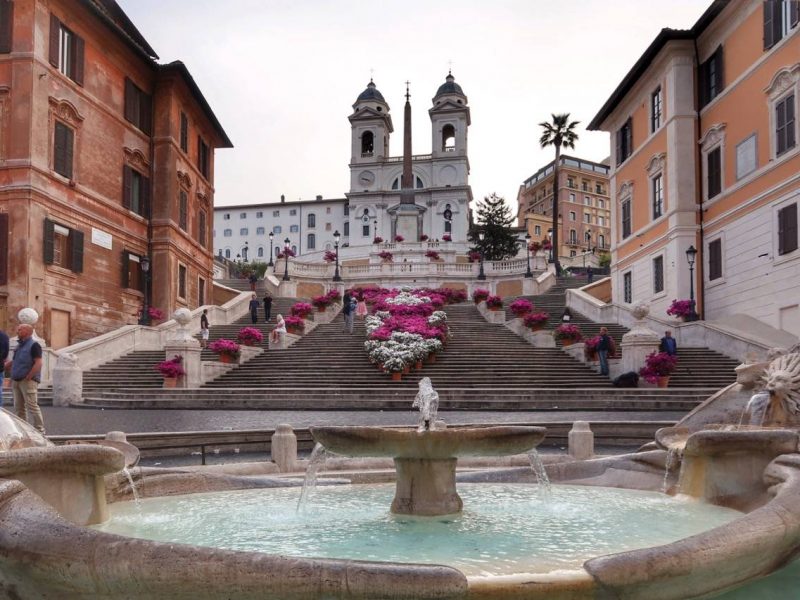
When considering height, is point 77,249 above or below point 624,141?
below

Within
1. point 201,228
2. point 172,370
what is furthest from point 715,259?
point 201,228

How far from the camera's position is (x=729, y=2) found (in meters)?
26.9

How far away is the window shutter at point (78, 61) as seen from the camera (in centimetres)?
2814

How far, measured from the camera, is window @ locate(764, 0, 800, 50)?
75.7ft

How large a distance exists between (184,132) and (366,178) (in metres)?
59.9

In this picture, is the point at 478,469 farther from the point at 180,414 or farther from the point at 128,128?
the point at 128,128

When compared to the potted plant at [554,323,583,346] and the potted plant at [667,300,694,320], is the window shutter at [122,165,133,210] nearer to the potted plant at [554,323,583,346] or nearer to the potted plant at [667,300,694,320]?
the potted plant at [554,323,583,346]

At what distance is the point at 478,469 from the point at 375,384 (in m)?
12.6

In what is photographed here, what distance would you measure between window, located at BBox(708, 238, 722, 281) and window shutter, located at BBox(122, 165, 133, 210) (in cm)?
2422

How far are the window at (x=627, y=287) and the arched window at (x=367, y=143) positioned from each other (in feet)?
217

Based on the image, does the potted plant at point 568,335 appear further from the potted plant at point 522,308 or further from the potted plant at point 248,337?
the potted plant at point 248,337

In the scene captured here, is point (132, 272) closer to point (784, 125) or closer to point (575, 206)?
point (784, 125)

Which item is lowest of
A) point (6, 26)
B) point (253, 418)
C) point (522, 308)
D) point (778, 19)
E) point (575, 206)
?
point (253, 418)

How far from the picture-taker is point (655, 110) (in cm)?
3253
